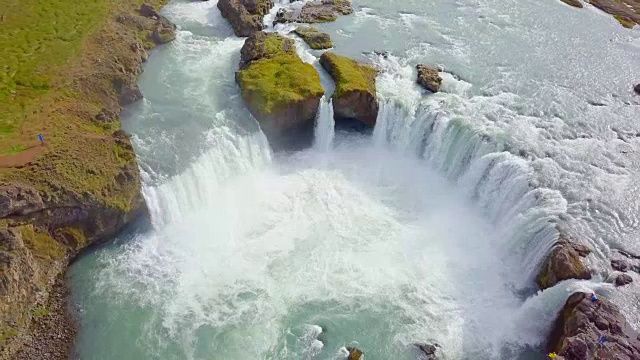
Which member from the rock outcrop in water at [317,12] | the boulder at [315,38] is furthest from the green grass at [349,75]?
the rock outcrop in water at [317,12]

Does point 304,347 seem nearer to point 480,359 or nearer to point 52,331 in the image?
point 480,359

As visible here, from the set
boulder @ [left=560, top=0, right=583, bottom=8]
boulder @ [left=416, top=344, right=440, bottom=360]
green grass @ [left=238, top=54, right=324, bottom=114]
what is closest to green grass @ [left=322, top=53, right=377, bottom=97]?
green grass @ [left=238, top=54, right=324, bottom=114]

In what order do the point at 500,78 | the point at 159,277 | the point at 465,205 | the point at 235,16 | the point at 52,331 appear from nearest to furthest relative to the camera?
the point at 52,331, the point at 159,277, the point at 465,205, the point at 500,78, the point at 235,16

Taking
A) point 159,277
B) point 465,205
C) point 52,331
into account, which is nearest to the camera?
point 52,331

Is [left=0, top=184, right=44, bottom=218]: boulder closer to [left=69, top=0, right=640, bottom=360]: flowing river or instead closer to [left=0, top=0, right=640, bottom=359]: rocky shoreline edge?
[left=0, top=0, right=640, bottom=359]: rocky shoreline edge

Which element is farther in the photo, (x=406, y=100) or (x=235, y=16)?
(x=235, y=16)

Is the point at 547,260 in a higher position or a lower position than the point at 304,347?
higher

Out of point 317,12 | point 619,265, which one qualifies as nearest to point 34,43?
point 317,12

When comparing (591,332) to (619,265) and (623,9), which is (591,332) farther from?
(623,9)

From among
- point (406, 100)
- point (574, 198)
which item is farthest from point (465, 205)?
point (406, 100)
